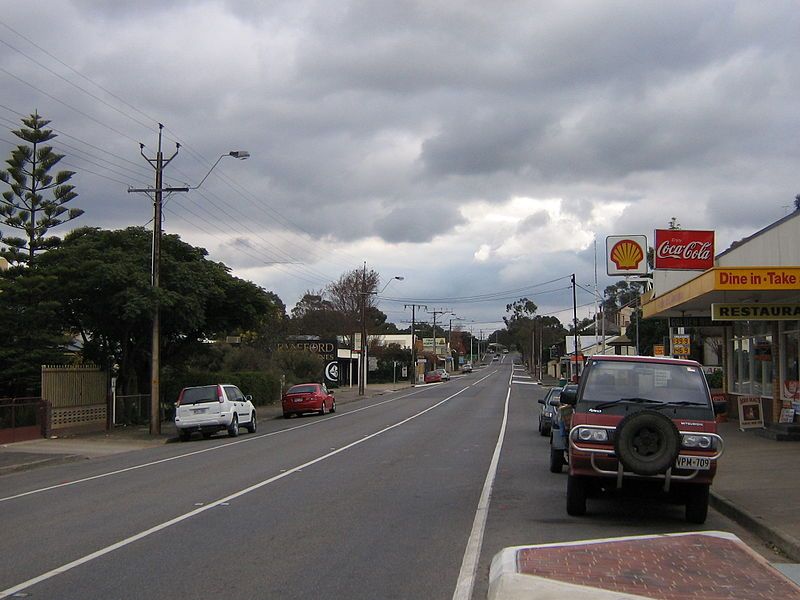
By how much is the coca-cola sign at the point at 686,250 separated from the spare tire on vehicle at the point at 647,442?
65.5ft

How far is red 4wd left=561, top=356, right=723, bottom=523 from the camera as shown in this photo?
32.8ft

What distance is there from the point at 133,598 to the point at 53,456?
16409mm

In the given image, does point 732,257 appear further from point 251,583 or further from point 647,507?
point 251,583

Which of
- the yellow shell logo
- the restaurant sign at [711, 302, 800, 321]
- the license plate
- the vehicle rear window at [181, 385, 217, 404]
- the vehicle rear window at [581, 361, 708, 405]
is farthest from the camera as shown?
the yellow shell logo

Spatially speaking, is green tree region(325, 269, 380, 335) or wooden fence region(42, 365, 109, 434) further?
green tree region(325, 269, 380, 335)

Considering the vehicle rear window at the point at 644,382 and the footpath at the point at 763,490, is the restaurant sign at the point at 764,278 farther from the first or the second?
the vehicle rear window at the point at 644,382

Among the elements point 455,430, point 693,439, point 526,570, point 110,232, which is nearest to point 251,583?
point 526,570

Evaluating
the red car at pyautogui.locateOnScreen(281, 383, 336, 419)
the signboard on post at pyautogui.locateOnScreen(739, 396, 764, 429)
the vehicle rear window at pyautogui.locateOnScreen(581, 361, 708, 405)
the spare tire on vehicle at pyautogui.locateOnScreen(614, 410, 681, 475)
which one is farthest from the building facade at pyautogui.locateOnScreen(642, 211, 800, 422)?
the red car at pyautogui.locateOnScreen(281, 383, 336, 419)

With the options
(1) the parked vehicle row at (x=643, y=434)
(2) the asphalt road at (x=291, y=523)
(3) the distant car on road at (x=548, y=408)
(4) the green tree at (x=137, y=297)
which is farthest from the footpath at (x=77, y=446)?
(1) the parked vehicle row at (x=643, y=434)

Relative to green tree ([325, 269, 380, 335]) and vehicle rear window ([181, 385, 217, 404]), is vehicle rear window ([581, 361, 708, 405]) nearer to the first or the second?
vehicle rear window ([181, 385, 217, 404])

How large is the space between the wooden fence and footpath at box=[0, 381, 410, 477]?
1.74ft

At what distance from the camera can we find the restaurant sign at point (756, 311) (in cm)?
2184

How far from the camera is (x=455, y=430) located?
27750mm

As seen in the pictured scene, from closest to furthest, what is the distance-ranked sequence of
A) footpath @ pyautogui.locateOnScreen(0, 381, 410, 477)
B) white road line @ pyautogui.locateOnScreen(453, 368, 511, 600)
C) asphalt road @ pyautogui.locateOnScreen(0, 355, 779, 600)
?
white road line @ pyautogui.locateOnScreen(453, 368, 511, 600)
asphalt road @ pyautogui.locateOnScreen(0, 355, 779, 600)
footpath @ pyautogui.locateOnScreen(0, 381, 410, 477)
